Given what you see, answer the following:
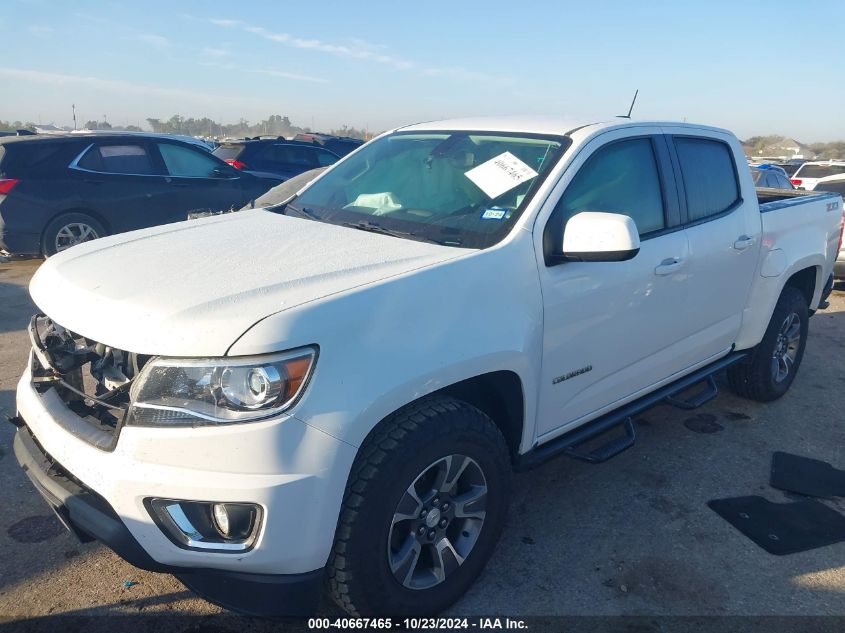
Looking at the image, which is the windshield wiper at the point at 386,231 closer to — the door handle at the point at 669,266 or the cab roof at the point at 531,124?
the cab roof at the point at 531,124

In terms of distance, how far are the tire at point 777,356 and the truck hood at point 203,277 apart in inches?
115

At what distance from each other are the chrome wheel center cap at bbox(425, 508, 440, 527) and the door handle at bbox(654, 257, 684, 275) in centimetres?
157

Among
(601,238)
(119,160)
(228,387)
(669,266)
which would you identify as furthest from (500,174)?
(119,160)

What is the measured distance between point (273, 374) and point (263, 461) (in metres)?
0.25

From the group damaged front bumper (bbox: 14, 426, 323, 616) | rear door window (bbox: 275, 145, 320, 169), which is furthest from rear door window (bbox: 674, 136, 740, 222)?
rear door window (bbox: 275, 145, 320, 169)

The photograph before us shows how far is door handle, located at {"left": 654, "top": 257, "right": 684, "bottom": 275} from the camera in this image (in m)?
3.19

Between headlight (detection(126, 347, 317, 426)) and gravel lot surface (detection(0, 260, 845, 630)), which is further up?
headlight (detection(126, 347, 317, 426))

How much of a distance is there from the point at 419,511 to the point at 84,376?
1387 millimetres

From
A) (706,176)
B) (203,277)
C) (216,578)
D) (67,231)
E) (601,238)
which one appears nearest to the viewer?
(216,578)

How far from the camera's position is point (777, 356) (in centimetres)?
467

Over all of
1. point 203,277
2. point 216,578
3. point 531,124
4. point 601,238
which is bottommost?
point 216,578

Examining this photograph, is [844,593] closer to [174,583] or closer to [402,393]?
[402,393]

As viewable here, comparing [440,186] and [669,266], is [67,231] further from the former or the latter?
[669,266]

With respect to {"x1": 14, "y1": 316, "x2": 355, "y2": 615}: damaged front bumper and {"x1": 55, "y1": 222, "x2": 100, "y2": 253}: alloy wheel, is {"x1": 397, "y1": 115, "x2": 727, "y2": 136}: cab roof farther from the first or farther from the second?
{"x1": 55, "y1": 222, "x2": 100, "y2": 253}: alloy wheel
